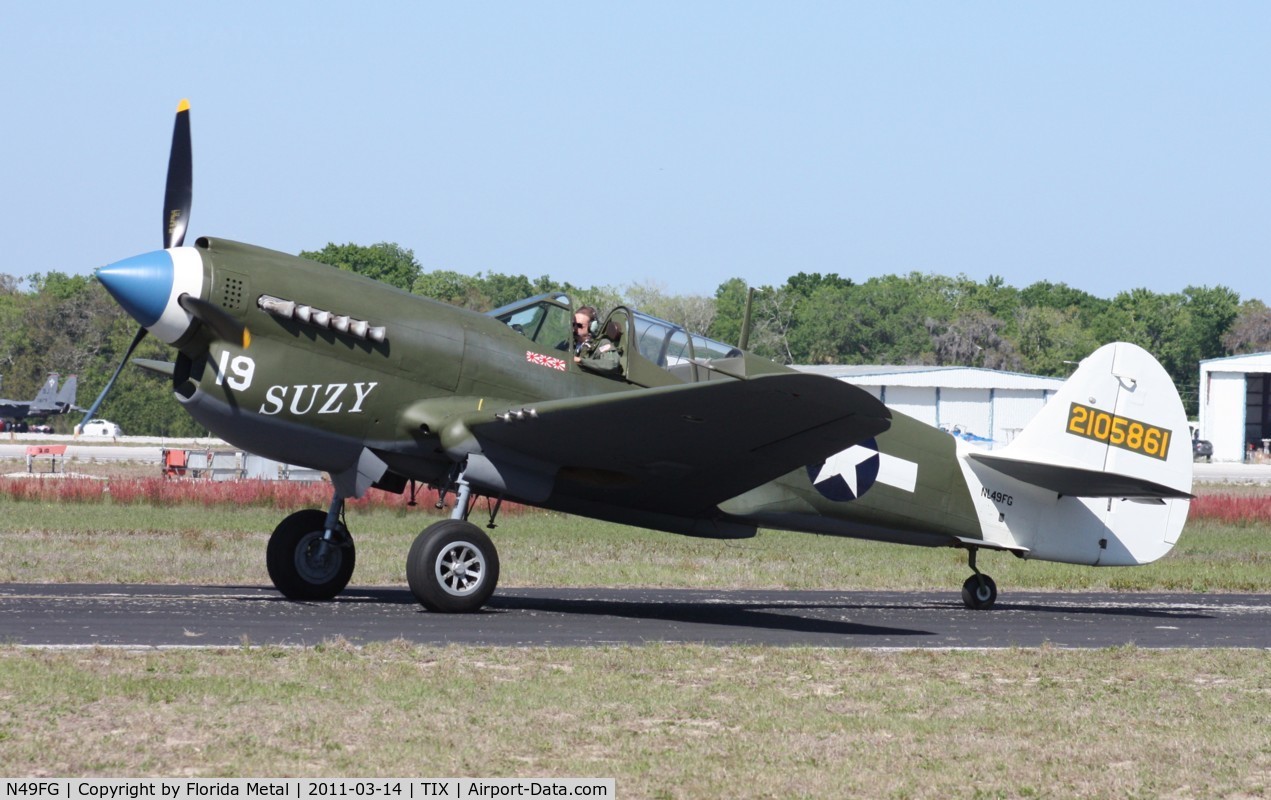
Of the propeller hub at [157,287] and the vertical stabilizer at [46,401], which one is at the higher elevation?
the vertical stabilizer at [46,401]

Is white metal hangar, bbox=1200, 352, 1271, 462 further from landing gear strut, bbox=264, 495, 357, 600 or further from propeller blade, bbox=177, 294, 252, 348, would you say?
propeller blade, bbox=177, 294, 252, 348

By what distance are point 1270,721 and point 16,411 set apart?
9010cm

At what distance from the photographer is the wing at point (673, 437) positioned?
1148 centimetres

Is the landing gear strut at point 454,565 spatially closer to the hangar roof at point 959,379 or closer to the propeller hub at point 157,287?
the propeller hub at point 157,287

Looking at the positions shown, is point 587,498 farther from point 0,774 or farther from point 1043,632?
point 0,774

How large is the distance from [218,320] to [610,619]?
4.24m

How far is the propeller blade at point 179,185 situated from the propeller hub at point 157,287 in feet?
3.20

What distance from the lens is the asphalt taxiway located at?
1112 centimetres

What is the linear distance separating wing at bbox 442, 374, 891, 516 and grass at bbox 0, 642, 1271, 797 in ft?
6.80

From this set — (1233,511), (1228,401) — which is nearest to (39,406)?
(1228,401)

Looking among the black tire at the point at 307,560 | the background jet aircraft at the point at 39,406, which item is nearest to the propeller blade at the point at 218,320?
the black tire at the point at 307,560

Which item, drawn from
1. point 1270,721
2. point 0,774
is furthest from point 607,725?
point 1270,721

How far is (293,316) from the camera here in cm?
1227

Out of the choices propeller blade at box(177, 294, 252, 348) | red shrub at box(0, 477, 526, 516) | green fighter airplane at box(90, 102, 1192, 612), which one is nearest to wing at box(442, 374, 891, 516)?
green fighter airplane at box(90, 102, 1192, 612)
